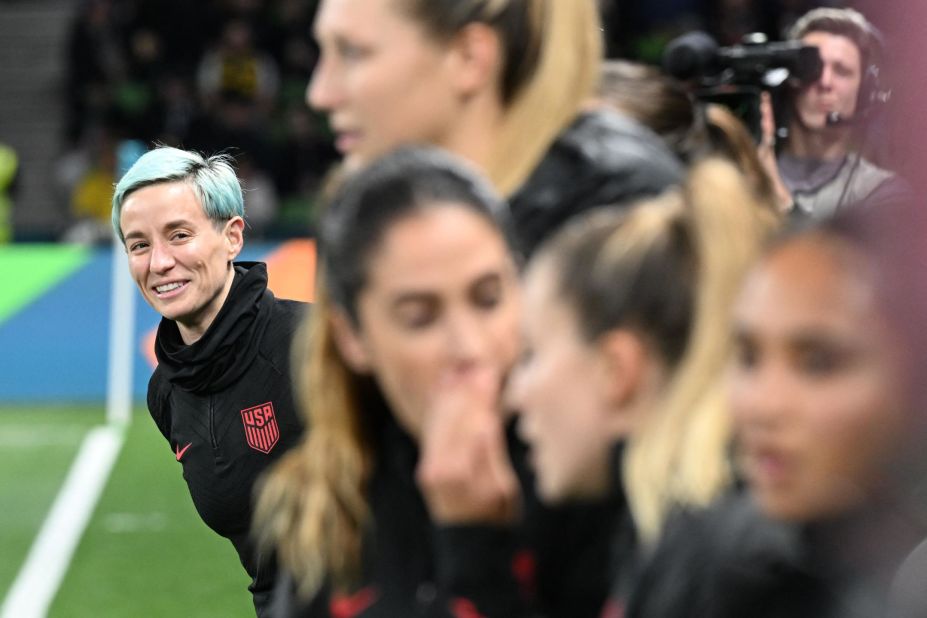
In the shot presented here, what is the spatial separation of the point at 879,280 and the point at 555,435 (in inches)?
18.1

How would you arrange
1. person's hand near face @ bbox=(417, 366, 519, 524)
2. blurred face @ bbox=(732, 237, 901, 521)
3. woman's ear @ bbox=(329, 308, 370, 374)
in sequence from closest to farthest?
blurred face @ bbox=(732, 237, 901, 521) < person's hand near face @ bbox=(417, 366, 519, 524) < woman's ear @ bbox=(329, 308, 370, 374)

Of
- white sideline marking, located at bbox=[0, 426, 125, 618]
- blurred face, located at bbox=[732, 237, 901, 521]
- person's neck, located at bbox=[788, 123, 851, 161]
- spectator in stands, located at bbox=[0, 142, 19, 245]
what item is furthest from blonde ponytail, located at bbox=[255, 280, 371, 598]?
spectator in stands, located at bbox=[0, 142, 19, 245]

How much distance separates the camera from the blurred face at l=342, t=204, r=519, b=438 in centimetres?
182

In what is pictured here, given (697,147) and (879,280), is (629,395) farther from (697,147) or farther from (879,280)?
(697,147)

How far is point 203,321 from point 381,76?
1.96m

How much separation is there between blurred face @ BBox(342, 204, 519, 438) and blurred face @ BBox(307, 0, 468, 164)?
31 cm

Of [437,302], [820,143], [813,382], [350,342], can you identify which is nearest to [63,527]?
[820,143]

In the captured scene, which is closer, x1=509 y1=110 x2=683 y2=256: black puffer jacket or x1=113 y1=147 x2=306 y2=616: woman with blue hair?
x1=509 y1=110 x2=683 y2=256: black puffer jacket

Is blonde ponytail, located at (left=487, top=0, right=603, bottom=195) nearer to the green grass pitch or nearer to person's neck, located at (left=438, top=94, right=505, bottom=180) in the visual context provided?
person's neck, located at (left=438, top=94, right=505, bottom=180)

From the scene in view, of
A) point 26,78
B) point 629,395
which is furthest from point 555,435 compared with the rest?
point 26,78

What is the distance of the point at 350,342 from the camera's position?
1.94 m

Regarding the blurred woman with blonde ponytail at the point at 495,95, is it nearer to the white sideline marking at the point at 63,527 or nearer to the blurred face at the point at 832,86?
the blurred face at the point at 832,86

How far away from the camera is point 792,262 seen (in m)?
1.48

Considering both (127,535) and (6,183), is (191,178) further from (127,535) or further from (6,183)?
(6,183)
